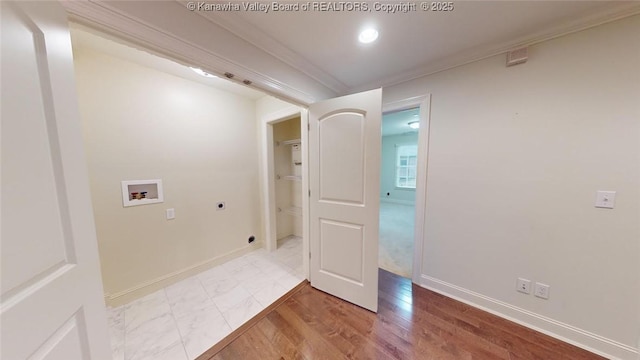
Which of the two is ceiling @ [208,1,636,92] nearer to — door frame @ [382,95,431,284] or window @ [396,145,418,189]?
door frame @ [382,95,431,284]

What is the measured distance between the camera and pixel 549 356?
1374 millimetres

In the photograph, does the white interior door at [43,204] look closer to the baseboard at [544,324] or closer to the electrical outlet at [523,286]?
the baseboard at [544,324]

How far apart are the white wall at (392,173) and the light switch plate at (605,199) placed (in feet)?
17.1

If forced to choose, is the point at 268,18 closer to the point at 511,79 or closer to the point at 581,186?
the point at 511,79

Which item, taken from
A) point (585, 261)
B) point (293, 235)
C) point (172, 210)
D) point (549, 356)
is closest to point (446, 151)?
point (585, 261)

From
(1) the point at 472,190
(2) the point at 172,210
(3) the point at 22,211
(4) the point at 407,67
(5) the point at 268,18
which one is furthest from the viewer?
(2) the point at 172,210

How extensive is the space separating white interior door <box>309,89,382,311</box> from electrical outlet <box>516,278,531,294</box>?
1.20 metres

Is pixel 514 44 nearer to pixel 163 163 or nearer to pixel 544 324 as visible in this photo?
pixel 544 324

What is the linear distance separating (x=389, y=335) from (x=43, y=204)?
208 centimetres

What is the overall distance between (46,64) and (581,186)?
2963 mm

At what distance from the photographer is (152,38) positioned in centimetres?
105

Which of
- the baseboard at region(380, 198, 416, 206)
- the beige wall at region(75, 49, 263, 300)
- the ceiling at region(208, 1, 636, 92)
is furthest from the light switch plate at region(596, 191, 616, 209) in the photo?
the baseboard at region(380, 198, 416, 206)

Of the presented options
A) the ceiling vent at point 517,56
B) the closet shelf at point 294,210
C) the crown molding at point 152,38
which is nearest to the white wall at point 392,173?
the closet shelf at point 294,210

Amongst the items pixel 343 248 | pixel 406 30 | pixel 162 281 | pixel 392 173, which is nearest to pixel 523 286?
pixel 343 248
